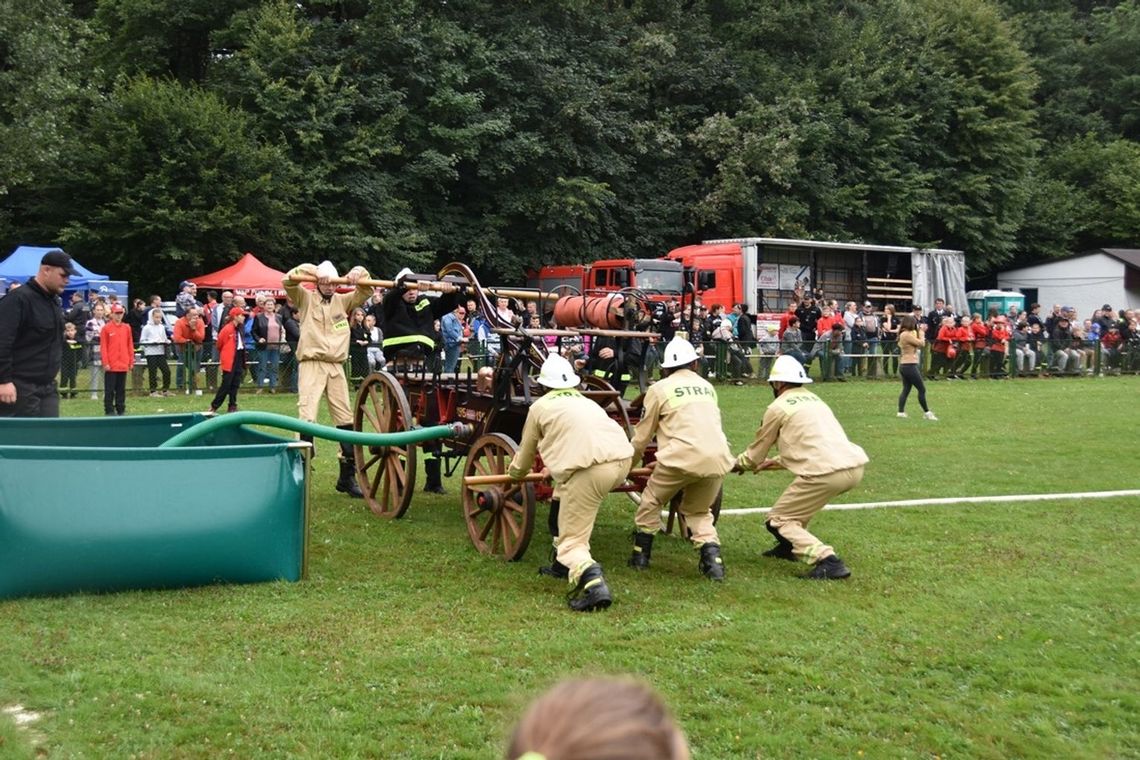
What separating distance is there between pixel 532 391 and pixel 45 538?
3.95m

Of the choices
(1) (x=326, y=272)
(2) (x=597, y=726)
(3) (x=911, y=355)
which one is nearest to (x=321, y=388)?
(1) (x=326, y=272)

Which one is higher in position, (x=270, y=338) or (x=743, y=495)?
(x=270, y=338)

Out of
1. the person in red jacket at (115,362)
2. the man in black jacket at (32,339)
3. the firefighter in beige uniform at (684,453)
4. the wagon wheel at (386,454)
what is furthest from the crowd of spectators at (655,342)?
the man in black jacket at (32,339)

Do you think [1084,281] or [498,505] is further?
[1084,281]

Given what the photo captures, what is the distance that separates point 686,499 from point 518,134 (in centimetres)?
2861

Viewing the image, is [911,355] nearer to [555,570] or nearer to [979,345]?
[979,345]

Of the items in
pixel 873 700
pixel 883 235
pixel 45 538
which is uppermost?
pixel 883 235

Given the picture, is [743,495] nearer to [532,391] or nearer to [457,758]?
[532,391]

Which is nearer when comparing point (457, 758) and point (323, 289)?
point (457, 758)

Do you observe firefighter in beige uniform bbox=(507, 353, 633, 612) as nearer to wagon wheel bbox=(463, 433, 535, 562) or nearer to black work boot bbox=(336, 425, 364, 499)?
wagon wheel bbox=(463, 433, 535, 562)

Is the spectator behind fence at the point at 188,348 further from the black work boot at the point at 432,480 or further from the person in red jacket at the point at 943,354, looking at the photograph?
the person in red jacket at the point at 943,354

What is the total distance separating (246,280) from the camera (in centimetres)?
2720

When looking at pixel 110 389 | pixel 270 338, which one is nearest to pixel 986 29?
pixel 270 338

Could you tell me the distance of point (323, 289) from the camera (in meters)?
10.4
